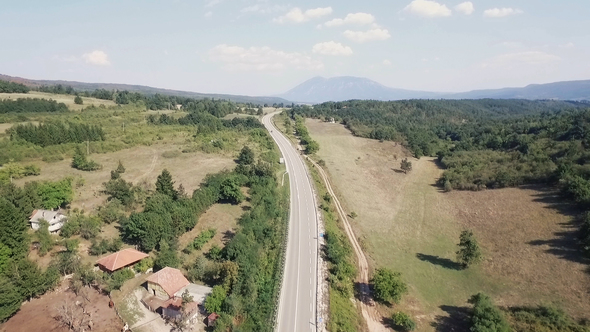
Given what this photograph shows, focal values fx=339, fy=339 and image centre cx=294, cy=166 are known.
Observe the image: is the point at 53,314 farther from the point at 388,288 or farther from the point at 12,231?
the point at 388,288

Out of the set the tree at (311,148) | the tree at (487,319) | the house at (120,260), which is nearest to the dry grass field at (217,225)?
the house at (120,260)

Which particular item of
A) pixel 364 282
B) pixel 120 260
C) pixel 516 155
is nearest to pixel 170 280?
pixel 120 260

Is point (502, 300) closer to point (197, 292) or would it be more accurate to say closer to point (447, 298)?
point (447, 298)

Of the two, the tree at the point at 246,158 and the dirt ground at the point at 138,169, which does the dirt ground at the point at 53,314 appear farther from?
the tree at the point at 246,158

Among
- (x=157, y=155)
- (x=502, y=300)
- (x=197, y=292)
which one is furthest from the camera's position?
(x=157, y=155)

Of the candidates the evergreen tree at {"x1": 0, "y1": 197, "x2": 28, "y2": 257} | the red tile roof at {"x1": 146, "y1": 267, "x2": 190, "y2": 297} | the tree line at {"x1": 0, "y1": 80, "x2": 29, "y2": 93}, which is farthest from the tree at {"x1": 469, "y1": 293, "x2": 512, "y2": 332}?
the tree line at {"x1": 0, "y1": 80, "x2": 29, "y2": 93}

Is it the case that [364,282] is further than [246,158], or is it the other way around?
[246,158]

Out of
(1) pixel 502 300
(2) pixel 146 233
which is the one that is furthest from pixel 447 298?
(2) pixel 146 233
